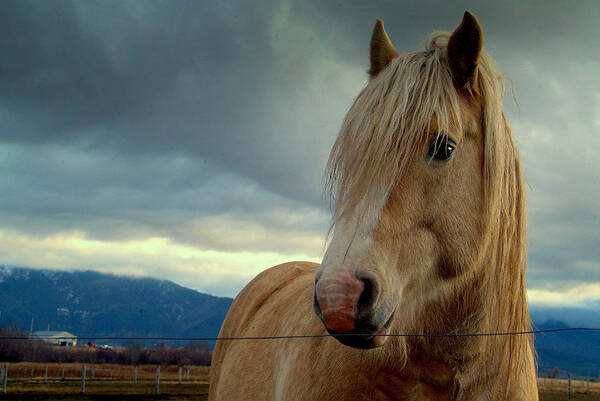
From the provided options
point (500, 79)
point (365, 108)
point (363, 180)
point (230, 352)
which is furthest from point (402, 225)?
point (230, 352)

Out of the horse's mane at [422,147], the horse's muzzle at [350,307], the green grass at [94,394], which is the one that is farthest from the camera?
the green grass at [94,394]

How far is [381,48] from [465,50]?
0.63 m

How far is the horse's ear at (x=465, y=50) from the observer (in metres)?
2.27

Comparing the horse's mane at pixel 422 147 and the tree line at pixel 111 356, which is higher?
the horse's mane at pixel 422 147

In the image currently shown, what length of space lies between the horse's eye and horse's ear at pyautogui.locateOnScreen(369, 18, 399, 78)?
0.91 metres

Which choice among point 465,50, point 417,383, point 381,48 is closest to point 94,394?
point 417,383

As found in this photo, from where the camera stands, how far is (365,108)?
2.34 m

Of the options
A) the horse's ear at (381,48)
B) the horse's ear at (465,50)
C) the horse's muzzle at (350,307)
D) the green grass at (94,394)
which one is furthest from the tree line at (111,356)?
the horse's muzzle at (350,307)

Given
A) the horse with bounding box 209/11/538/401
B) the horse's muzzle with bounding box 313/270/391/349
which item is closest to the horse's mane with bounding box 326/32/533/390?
the horse with bounding box 209/11/538/401

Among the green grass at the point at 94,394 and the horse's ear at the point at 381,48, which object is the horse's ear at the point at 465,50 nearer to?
the horse's ear at the point at 381,48

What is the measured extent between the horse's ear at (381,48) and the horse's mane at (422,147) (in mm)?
311

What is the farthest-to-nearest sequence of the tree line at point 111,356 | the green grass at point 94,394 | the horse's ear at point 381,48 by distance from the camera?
the tree line at point 111,356, the green grass at point 94,394, the horse's ear at point 381,48

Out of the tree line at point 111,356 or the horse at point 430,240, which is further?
the tree line at point 111,356

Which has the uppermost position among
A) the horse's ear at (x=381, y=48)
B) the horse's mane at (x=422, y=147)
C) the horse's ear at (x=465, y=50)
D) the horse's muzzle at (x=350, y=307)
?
the horse's ear at (x=381, y=48)
